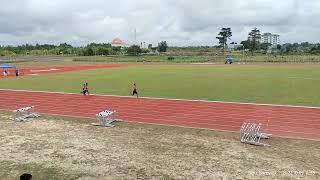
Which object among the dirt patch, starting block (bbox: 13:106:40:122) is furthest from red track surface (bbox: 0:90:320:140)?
the dirt patch

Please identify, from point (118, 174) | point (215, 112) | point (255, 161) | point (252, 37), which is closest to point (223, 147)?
point (255, 161)

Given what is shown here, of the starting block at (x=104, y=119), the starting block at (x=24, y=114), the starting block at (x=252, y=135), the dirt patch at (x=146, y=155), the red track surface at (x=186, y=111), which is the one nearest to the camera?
the dirt patch at (x=146, y=155)

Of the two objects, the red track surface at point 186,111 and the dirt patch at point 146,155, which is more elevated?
the red track surface at point 186,111

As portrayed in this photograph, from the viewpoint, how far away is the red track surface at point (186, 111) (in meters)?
17.8

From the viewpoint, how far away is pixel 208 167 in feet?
40.4

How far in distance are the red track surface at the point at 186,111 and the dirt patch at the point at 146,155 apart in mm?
1385

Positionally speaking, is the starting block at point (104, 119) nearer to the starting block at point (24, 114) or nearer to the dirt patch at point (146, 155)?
the dirt patch at point (146, 155)

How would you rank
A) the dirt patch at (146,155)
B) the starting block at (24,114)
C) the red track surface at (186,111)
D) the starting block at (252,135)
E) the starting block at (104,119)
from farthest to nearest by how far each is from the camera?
1. the starting block at (24,114)
2. the starting block at (104,119)
3. the red track surface at (186,111)
4. the starting block at (252,135)
5. the dirt patch at (146,155)

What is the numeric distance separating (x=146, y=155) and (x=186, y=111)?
25.3 ft

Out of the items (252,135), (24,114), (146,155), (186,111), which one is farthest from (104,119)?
(252,135)

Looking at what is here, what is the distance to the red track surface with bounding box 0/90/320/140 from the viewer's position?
1780 centimetres

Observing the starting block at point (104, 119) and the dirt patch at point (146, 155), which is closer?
the dirt patch at point (146, 155)

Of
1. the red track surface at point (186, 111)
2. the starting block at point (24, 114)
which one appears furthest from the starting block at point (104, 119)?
the starting block at point (24, 114)

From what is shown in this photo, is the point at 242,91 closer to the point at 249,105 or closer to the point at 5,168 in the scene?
the point at 249,105
